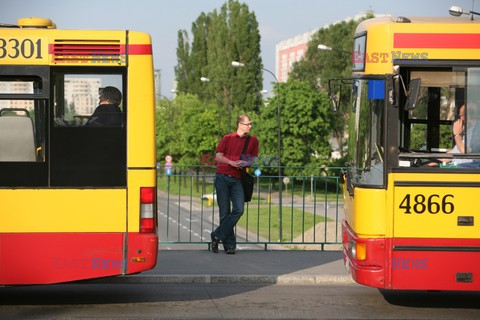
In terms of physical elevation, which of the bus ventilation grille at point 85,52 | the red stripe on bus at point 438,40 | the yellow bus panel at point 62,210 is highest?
the red stripe on bus at point 438,40

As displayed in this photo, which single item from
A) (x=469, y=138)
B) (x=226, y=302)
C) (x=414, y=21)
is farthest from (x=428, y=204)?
(x=226, y=302)

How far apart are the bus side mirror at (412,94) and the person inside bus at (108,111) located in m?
2.76

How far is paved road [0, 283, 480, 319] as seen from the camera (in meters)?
9.40

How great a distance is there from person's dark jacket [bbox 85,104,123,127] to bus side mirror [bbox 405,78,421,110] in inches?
109

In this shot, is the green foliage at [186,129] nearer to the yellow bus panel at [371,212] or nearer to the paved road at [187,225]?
the paved road at [187,225]

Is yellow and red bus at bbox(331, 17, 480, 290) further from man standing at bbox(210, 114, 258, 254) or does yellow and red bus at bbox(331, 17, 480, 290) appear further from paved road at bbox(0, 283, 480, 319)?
man standing at bbox(210, 114, 258, 254)

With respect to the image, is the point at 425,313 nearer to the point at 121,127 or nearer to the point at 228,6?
the point at 121,127

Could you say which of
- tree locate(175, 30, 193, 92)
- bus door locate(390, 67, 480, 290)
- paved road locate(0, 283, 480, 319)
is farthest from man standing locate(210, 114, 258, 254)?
tree locate(175, 30, 193, 92)

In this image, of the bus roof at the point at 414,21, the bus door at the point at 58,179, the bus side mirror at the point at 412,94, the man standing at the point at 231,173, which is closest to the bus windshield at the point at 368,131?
the bus side mirror at the point at 412,94

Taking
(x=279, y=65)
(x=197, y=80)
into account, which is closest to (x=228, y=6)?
(x=197, y=80)

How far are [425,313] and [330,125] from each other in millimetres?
59620

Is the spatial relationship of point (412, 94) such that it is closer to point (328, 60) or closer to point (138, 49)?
point (138, 49)

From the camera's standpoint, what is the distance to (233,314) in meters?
9.41

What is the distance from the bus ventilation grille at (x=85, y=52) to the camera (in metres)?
9.24
